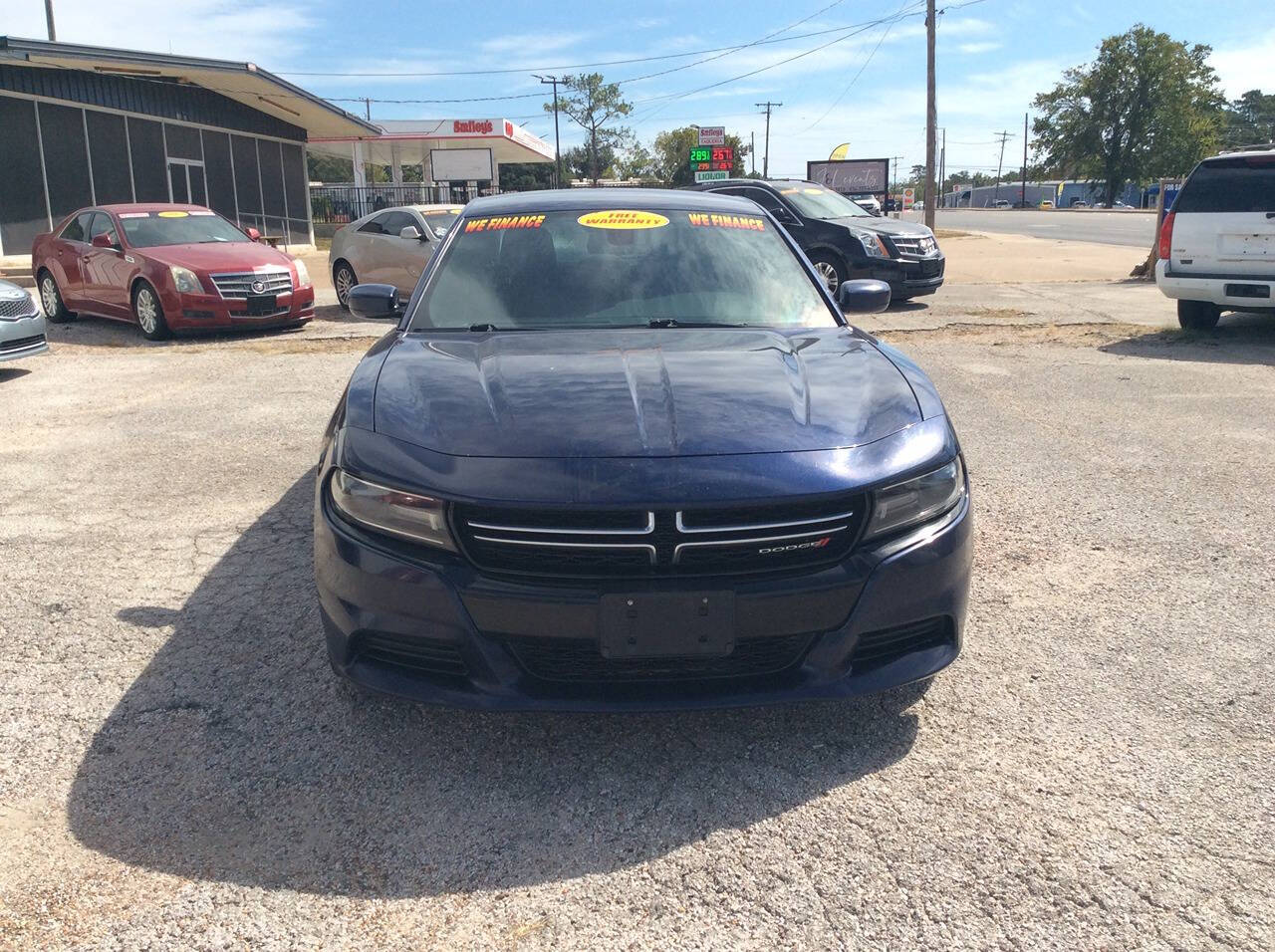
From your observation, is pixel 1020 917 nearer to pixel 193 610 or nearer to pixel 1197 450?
pixel 193 610

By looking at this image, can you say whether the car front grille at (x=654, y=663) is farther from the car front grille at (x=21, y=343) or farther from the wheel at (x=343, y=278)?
the wheel at (x=343, y=278)

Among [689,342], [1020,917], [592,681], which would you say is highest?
[689,342]

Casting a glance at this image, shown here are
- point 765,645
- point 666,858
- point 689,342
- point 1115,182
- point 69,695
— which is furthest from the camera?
point 1115,182

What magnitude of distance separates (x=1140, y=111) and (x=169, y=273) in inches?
3712

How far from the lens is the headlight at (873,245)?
13.1m

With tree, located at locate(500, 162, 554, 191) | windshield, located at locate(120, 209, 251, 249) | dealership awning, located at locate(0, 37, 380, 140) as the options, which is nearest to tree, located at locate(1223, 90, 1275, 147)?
tree, located at locate(500, 162, 554, 191)

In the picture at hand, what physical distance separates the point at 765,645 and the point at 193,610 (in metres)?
2.38

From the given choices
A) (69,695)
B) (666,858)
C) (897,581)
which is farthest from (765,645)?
(69,695)

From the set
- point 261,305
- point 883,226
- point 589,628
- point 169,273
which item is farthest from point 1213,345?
point 169,273

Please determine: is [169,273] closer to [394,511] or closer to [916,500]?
[394,511]

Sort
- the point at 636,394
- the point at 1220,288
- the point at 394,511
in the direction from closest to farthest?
the point at 394,511 < the point at 636,394 < the point at 1220,288

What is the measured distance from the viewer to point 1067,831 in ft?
8.09

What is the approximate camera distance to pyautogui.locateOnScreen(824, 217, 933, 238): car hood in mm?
13445

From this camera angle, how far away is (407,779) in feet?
8.91
